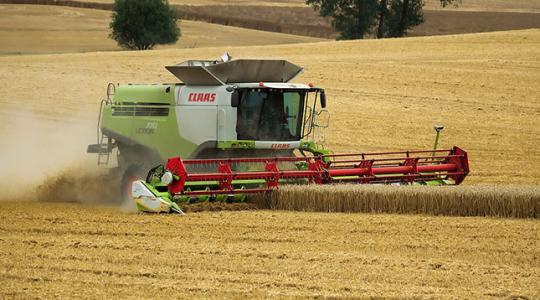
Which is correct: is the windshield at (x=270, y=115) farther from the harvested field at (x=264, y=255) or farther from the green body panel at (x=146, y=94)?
the harvested field at (x=264, y=255)

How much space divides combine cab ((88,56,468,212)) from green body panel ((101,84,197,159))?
0.02m

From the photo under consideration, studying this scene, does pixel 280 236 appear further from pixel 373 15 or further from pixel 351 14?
pixel 351 14

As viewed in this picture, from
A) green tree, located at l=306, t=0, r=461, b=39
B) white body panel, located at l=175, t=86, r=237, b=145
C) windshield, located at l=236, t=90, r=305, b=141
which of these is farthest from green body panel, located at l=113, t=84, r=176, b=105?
green tree, located at l=306, t=0, r=461, b=39

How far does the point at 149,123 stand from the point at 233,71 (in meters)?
1.60

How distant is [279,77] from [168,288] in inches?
302

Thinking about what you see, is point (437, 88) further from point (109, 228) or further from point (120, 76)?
point (109, 228)

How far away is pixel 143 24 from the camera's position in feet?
188

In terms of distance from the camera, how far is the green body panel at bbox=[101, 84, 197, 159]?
1574cm

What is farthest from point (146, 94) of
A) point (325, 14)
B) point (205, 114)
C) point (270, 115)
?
point (325, 14)

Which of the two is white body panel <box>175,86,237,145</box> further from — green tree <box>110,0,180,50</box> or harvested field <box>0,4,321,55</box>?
green tree <box>110,0,180,50</box>

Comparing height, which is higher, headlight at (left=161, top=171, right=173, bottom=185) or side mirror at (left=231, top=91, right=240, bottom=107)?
side mirror at (left=231, top=91, right=240, bottom=107)

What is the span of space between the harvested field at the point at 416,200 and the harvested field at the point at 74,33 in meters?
33.3

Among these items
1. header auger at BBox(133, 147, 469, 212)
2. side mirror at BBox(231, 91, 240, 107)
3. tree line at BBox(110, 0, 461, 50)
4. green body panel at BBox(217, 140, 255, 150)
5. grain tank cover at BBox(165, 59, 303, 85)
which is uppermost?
grain tank cover at BBox(165, 59, 303, 85)

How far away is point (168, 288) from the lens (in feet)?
29.9
